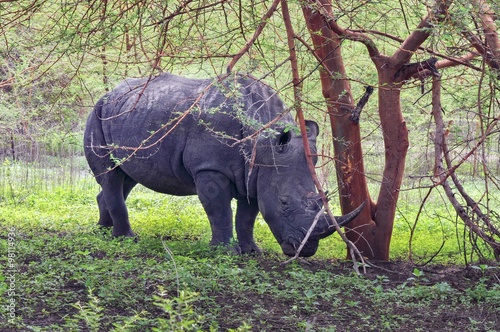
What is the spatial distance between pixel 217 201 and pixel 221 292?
99.9 inches

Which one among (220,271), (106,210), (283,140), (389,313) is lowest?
(389,313)

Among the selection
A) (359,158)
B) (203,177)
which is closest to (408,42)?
(359,158)

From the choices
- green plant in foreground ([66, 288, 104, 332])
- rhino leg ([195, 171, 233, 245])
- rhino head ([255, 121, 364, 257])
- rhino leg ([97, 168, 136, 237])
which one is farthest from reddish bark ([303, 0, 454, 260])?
green plant in foreground ([66, 288, 104, 332])

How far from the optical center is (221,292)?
19.4 ft

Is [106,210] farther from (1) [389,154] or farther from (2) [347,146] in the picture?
(1) [389,154]

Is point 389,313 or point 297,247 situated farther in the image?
point 297,247

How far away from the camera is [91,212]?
39.4ft

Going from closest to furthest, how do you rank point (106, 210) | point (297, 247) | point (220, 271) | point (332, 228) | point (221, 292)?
1. point (221, 292)
2. point (220, 271)
3. point (332, 228)
4. point (297, 247)
5. point (106, 210)

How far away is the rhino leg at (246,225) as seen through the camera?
862cm

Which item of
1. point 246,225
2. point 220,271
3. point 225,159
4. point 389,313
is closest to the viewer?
point 389,313

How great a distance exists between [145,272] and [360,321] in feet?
5.80

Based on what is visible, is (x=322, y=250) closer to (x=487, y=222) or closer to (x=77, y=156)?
(x=487, y=222)

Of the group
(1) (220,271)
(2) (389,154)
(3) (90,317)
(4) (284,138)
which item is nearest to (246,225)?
(4) (284,138)

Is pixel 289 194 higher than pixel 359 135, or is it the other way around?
pixel 359 135
